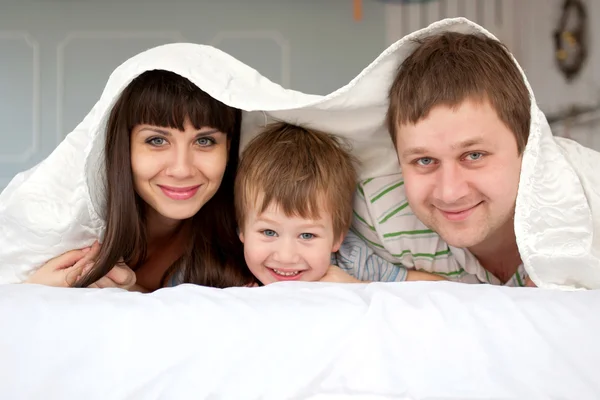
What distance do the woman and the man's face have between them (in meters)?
0.34

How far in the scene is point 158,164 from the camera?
1.20 metres

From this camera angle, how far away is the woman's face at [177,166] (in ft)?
3.93

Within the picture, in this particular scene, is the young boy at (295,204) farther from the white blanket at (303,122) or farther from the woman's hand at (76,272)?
the woman's hand at (76,272)

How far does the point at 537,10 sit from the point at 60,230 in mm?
1884

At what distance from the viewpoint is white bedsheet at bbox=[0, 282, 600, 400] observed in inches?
27.8

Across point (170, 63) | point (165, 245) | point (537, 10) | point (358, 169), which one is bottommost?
point (165, 245)

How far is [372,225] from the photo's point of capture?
1278mm

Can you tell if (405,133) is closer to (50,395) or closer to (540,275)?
(540,275)

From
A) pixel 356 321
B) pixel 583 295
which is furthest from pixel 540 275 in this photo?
pixel 356 321

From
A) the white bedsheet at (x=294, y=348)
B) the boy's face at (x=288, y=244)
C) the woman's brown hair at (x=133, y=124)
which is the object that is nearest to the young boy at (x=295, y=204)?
the boy's face at (x=288, y=244)

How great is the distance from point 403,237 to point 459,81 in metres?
0.32

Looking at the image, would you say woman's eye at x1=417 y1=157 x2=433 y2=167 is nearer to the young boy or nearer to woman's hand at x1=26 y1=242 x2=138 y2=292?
the young boy

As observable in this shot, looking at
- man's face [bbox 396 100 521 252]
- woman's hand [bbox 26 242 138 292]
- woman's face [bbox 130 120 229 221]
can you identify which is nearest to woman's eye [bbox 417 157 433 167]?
man's face [bbox 396 100 521 252]

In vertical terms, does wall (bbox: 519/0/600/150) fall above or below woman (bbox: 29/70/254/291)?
above
